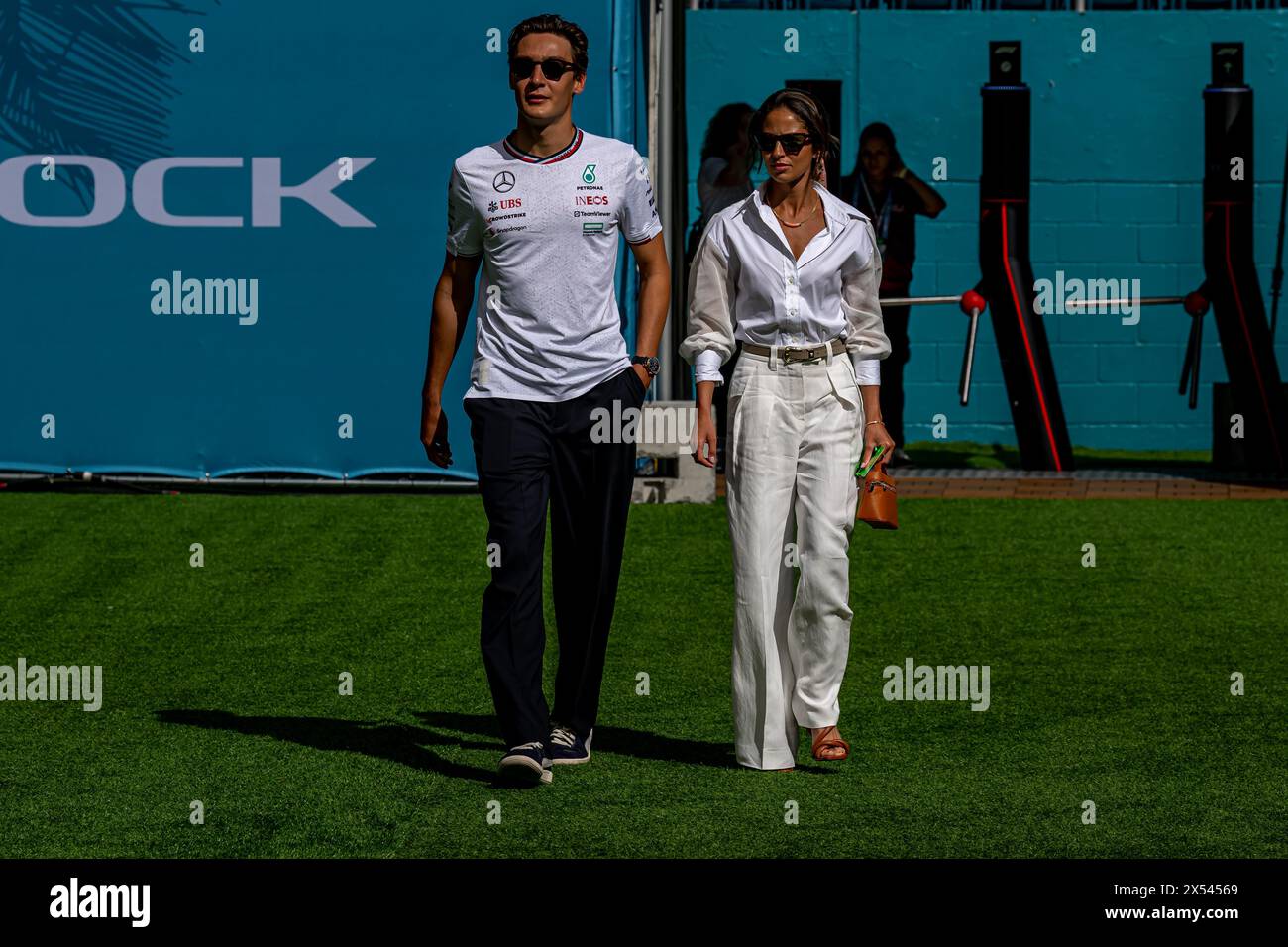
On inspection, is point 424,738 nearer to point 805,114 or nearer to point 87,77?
point 805,114

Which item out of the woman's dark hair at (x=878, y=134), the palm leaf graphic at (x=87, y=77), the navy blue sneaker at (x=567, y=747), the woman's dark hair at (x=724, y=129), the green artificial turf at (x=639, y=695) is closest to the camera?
the green artificial turf at (x=639, y=695)

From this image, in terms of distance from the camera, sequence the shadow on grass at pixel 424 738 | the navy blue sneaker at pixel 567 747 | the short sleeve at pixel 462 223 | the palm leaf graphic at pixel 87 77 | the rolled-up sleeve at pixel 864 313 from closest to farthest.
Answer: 1. the short sleeve at pixel 462 223
2. the rolled-up sleeve at pixel 864 313
3. the navy blue sneaker at pixel 567 747
4. the shadow on grass at pixel 424 738
5. the palm leaf graphic at pixel 87 77

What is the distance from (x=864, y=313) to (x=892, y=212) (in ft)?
26.5

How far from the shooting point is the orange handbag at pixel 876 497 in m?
6.18

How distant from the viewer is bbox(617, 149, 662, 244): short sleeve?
237 inches

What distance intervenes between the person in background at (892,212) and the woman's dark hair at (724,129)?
1528 mm

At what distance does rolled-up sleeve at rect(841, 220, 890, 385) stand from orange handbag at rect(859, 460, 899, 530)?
269mm

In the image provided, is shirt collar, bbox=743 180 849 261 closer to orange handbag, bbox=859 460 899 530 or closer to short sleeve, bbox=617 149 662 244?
short sleeve, bbox=617 149 662 244

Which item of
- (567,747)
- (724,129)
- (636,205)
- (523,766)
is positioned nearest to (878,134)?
(724,129)

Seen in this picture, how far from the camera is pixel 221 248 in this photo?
12180mm

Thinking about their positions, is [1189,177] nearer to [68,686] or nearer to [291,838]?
[68,686]

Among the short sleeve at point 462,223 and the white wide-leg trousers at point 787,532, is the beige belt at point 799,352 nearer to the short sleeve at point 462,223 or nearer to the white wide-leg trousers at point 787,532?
the white wide-leg trousers at point 787,532

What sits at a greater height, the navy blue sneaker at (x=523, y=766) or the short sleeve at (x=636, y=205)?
A: the short sleeve at (x=636, y=205)

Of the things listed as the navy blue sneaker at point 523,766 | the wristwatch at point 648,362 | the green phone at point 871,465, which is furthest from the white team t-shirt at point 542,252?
the navy blue sneaker at point 523,766
